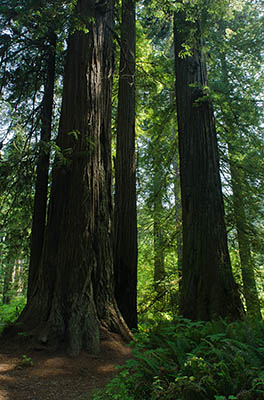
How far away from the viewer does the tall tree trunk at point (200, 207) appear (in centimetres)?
557

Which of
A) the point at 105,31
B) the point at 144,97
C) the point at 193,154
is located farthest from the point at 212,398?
the point at 144,97

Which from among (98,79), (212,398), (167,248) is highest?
(98,79)

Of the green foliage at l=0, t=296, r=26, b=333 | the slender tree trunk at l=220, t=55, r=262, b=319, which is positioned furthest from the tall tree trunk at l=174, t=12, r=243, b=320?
the green foliage at l=0, t=296, r=26, b=333

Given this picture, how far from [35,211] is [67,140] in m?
1.97

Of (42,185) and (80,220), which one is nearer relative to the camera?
(80,220)

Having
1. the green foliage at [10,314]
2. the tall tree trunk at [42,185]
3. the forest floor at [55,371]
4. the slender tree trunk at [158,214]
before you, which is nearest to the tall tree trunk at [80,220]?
the forest floor at [55,371]

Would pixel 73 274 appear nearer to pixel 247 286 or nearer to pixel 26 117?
pixel 26 117

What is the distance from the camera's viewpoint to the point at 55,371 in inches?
145

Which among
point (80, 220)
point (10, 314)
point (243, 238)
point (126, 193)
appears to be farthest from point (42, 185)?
point (243, 238)

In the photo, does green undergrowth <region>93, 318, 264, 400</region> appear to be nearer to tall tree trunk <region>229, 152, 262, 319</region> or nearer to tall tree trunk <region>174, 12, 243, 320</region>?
tall tree trunk <region>174, 12, 243, 320</region>

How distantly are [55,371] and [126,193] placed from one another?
13.8 ft

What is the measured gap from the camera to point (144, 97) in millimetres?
10078

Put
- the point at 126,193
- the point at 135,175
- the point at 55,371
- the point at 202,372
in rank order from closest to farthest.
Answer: the point at 202,372
the point at 55,371
the point at 126,193
the point at 135,175

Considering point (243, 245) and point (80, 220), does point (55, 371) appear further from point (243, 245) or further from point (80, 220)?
point (243, 245)
